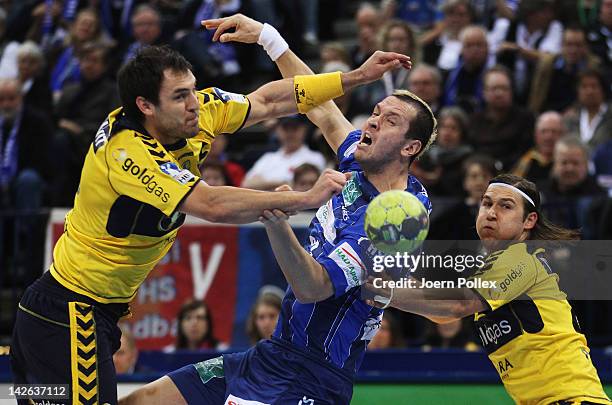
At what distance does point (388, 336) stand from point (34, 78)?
5512 millimetres

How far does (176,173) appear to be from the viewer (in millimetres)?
5668

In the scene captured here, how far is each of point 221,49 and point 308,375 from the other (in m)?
7.97

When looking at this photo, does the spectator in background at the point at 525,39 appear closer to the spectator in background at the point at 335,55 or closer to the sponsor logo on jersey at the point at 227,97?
the spectator in background at the point at 335,55

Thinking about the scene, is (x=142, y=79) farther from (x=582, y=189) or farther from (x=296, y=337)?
(x=582, y=189)

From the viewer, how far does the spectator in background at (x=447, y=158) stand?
10930 millimetres

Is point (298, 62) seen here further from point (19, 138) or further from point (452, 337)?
point (19, 138)

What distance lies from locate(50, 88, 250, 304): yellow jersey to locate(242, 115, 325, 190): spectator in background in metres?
5.11

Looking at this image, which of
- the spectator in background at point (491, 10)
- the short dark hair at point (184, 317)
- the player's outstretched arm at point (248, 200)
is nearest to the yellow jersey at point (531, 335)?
the player's outstretched arm at point (248, 200)

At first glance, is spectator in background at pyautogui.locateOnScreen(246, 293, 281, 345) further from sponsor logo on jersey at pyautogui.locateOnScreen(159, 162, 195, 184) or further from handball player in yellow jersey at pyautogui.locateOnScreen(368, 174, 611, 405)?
sponsor logo on jersey at pyautogui.locateOnScreen(159, 162, 195, 184)

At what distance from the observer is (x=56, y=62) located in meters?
14.2

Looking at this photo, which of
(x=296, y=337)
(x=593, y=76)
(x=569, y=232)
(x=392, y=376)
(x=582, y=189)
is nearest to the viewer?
(x=296, y=337)

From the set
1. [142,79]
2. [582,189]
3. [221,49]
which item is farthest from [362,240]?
[221,49]

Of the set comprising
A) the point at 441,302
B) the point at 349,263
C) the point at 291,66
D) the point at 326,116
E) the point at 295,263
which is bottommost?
the point at 441,302

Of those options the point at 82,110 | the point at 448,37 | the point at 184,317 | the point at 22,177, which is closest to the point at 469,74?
the point at 448,37
